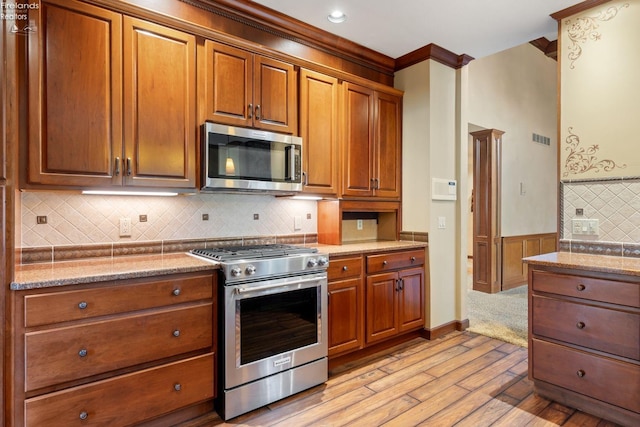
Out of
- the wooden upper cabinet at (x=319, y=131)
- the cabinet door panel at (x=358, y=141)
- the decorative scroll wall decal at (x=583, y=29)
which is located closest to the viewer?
the decorative scroll wall decal at (x=583, y=29)

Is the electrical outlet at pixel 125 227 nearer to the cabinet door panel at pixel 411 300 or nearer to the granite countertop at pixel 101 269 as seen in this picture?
the granite countertop at pixel 101 269

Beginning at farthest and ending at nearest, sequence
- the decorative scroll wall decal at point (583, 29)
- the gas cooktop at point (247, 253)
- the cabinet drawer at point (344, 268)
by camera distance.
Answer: the cabinet drawer at point (344, 268) < the decorative scroll wall decal at point (583, 29) < the gas cooktop at point (247, 253)

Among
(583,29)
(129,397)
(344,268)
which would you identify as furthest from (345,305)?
(583,29)

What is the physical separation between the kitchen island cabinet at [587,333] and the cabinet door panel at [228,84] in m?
2.29

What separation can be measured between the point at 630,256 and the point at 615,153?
733 millimetres

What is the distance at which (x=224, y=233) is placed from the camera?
2848 millimetres

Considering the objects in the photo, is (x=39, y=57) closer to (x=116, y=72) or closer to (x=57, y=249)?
(x=116, y=72)

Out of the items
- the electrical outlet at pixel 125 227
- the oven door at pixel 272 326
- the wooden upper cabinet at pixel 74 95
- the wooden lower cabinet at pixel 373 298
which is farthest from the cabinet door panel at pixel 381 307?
the wooden upper cabinet at pixel 74 95

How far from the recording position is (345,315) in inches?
112

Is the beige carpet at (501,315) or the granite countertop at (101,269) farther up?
the granite countertop at (101,269)

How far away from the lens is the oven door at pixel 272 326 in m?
2.18

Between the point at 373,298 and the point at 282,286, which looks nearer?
the point at 282,286

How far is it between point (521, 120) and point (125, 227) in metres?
6.06

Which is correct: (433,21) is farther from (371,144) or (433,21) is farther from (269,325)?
(269,325)
